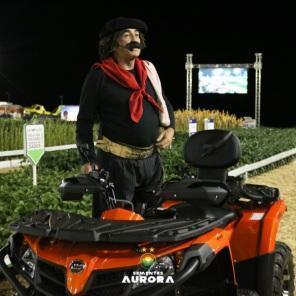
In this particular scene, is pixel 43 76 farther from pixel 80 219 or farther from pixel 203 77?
pixel 80 219

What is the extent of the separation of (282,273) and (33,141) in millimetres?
5546

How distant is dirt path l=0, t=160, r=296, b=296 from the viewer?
6.66 metres

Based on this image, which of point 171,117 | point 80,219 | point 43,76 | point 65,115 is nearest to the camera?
point 80,219

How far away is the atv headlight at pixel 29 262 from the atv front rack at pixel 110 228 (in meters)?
0.10

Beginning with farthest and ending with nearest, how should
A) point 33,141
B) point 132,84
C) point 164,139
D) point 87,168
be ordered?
point 33,141 → point 164,139 → point 132,84 → point 87,168

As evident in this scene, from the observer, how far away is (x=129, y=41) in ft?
11.5

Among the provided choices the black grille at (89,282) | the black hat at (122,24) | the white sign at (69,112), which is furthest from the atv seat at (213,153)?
the white sign at (69,112)

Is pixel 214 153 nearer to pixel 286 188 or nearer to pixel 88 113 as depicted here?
pixel 88 113

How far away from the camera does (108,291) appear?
2207mm

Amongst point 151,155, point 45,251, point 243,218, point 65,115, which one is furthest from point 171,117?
point 65,115

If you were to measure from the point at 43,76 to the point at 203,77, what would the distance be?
2311 centimetres

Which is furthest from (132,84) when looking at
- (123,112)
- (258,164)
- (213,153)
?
(258,164)

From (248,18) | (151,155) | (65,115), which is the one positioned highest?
(248,18)

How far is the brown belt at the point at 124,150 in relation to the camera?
359cm
